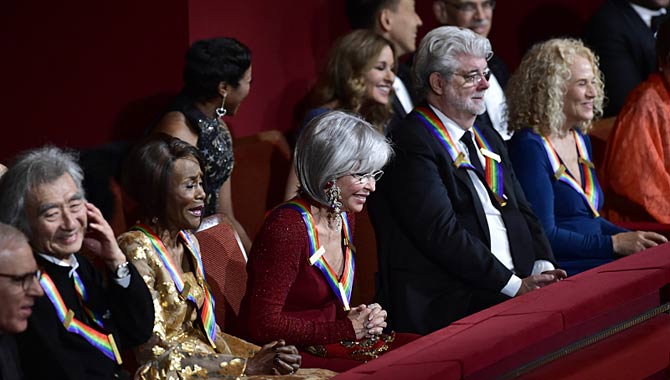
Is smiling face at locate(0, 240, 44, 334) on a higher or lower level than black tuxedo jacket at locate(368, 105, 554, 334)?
higher

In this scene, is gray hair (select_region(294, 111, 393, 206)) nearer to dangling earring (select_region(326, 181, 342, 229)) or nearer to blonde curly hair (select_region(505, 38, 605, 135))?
dangling earring (select_region(326, 181, 342, 229))

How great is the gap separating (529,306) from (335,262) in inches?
26.3

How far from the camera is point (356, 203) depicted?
3742 mm

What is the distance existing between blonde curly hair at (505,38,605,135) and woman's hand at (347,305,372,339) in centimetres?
151

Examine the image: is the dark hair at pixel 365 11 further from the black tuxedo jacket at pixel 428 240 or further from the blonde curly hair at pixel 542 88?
the black tuxedo jacket at pixel 428 240

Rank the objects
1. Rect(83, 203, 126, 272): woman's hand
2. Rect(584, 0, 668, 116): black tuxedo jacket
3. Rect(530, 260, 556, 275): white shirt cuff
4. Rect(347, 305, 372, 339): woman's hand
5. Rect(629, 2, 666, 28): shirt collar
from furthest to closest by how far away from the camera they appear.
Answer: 1. Rect(629, 2, 666, 28): shirt collar
2. Rect(584, 0, 668, 116): black tuxedo jacket
3. Rect(530, 260, 556, 275): white shirt cuff
4. Rect(347, 305, 372, 339): woman's hand
5. Rect(83, 203, 126, 272): woman's hand

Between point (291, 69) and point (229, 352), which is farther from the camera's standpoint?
point (291, 69)

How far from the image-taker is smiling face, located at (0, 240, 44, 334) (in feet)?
9.07

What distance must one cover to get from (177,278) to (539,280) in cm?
131

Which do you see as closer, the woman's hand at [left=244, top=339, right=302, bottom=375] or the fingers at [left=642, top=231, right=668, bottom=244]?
the woman's hand at [left=244, top=339, right=302, bottom=375]

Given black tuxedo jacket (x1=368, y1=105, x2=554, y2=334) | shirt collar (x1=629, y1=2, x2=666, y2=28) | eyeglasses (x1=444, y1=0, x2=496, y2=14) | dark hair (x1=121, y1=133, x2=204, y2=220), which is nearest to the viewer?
dark hair (x1=121, y1=133, x2=204, y2=220)

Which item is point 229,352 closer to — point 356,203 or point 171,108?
point 356,203

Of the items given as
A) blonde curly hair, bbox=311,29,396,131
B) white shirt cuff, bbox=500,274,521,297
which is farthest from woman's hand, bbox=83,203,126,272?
blonde curly hair, bbox=311,29,396,131

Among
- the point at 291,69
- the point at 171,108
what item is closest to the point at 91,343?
the point at 171,108
